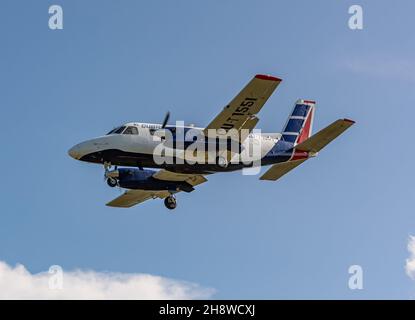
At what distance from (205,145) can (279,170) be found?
17.2 feet

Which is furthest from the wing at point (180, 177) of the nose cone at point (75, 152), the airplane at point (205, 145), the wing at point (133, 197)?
the nose cone at point (75, 152)

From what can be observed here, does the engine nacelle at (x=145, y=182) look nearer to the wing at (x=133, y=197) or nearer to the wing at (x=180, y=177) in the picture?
the wing at (x=180, y=177)

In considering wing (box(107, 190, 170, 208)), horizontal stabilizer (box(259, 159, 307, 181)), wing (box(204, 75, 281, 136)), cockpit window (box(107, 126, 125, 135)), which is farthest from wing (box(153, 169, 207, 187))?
wing (box(204, 75, 281, 136))

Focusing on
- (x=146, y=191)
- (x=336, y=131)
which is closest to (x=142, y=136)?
(x=146, y=191)

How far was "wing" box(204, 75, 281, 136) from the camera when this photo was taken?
37.1 meters

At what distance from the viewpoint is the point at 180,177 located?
4462cm

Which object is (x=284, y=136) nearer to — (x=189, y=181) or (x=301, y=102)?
(x=301, y=102)

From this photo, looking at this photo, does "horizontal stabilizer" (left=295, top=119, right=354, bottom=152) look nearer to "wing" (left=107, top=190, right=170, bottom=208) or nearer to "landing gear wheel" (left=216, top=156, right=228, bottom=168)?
"landing gear wheel" (left=216, top=156, right=228, bottom=168)

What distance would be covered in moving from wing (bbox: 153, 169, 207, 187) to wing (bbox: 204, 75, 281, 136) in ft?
14.3

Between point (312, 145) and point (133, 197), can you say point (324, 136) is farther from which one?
point (133, 197)

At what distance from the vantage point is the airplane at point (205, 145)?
39.3 meters

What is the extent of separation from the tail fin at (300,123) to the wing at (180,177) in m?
5.13

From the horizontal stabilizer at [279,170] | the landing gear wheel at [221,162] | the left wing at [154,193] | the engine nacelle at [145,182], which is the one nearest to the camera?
the landing gear wheel at [221,162]
